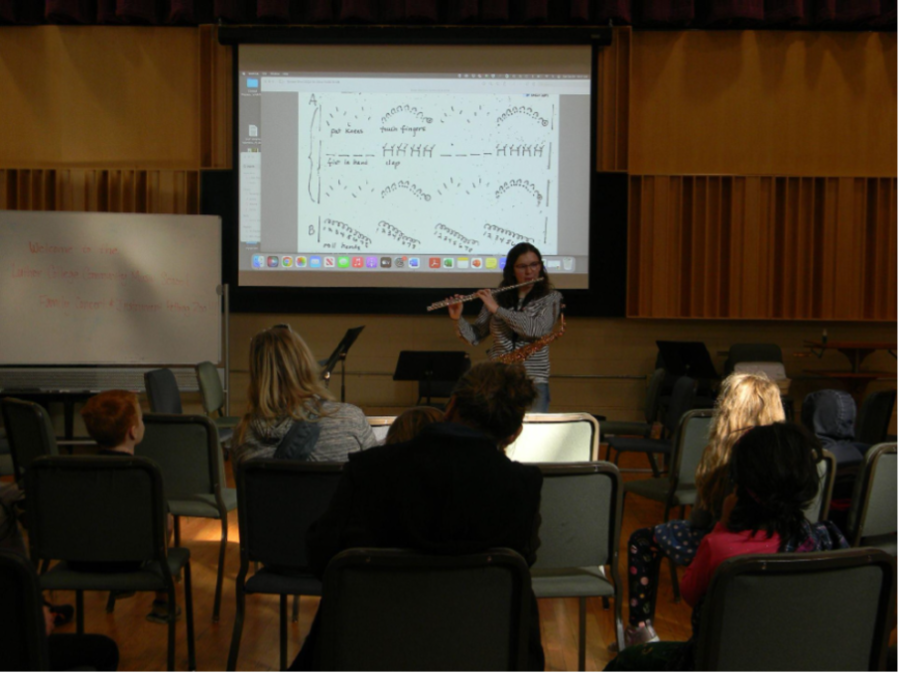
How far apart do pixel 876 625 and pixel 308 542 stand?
108cm

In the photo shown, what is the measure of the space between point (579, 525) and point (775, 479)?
0.62 m

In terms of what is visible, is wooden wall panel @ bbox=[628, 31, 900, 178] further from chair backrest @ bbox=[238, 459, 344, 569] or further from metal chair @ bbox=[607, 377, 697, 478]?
chair backrest @ bbox=[238, 459, 344, 569]

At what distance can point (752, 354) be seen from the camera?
6.23 meters

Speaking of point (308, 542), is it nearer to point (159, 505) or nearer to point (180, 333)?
point (159, 505)

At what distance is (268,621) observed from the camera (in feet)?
9.68

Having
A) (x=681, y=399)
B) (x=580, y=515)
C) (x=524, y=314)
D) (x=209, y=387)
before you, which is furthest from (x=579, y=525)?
(x=209, y=387)

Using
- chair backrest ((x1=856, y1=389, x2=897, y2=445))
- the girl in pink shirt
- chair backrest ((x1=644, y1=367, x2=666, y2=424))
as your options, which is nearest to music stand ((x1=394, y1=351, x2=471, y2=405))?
chair backrest ((x1=644, y1=367, x2=666, y2=424))

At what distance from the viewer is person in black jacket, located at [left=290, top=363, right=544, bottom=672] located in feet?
4.98

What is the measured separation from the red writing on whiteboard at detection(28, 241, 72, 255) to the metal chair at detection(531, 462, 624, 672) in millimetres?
4870

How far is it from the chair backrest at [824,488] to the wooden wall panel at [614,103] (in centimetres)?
417

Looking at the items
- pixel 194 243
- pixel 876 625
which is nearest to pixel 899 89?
pixel 194 243

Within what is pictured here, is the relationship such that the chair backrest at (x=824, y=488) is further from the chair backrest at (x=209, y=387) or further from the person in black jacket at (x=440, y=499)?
the chair backrest at (x=209, y=387)

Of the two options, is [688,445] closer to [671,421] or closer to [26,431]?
[671,421]

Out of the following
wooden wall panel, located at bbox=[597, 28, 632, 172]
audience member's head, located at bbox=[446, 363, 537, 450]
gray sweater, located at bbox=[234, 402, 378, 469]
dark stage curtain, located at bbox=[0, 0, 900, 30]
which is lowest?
gray sweater, located at bbox=[234, 402, 378, 469]
